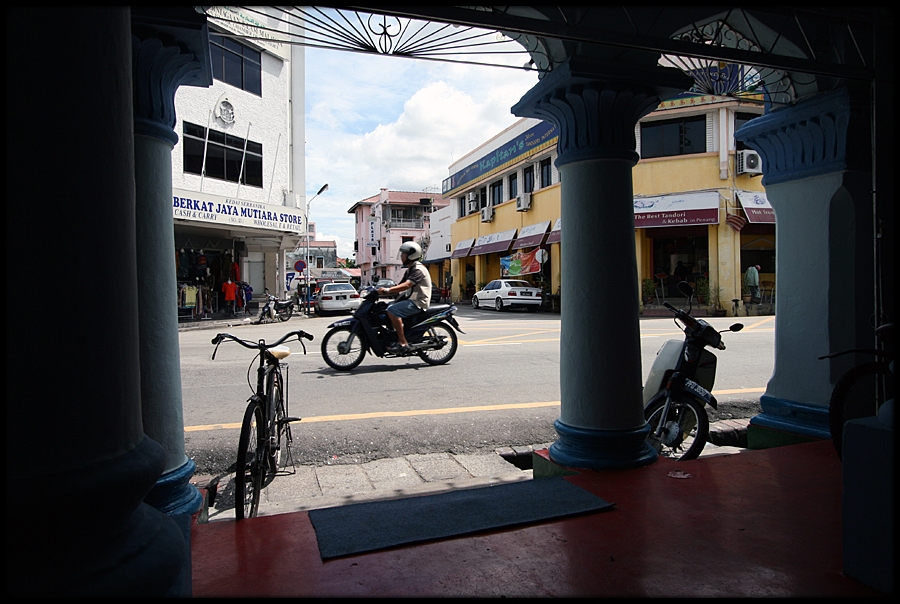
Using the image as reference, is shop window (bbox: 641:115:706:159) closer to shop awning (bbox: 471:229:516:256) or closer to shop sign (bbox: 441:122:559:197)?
shop sign (bbox: 441:122:559:197)

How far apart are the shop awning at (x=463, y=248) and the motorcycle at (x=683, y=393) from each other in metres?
28.9

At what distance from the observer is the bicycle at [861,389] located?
3.63m

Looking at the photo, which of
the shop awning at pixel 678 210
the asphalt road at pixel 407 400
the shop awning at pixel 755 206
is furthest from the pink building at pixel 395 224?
the asphalt road at pixel 407 400

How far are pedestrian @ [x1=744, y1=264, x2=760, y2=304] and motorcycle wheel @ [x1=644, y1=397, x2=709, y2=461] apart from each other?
17.3 metres

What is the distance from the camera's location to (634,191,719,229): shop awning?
798 inches

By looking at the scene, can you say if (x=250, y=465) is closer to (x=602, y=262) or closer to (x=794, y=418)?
(x=602, y=262)

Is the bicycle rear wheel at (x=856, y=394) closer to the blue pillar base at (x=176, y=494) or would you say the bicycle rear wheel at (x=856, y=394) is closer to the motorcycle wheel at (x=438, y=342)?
the blue pillar base at (x=176, y=494)

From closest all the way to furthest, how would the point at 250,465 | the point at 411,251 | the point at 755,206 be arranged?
the point at 250,465
the point at 411,251
the point at 755,206

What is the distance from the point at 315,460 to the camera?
15.3 feet

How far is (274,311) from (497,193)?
15373 millimetres

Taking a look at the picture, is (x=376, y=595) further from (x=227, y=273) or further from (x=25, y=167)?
(x=227, y=273)

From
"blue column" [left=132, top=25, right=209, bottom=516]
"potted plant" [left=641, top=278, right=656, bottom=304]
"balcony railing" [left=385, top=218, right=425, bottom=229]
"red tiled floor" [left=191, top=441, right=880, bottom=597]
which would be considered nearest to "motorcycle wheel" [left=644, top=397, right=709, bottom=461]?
"red tiled floor" [left=191, top=441, right=880, bottom=597]

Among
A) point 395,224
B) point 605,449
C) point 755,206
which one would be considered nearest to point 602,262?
point 605,449

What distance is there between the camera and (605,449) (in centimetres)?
354
